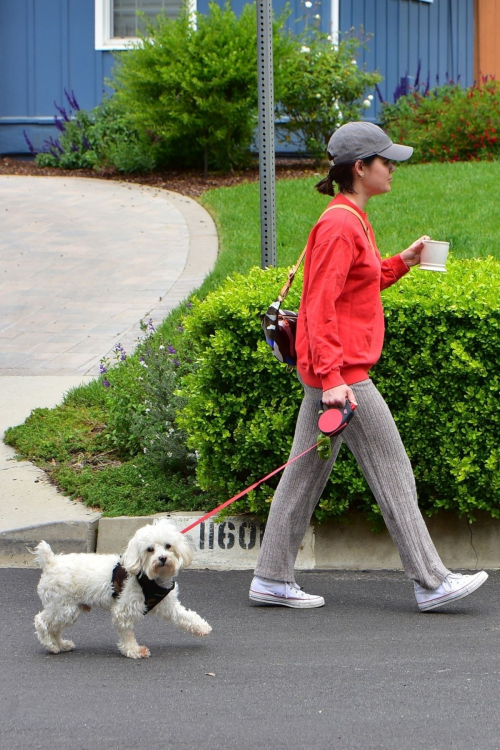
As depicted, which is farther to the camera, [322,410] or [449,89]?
[449,89]

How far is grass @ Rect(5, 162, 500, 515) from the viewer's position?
5.66m

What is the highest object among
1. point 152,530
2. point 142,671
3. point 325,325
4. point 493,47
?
point 493,47

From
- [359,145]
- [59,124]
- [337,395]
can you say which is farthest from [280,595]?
[59,124]

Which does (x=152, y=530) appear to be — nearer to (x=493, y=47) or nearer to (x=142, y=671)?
(x=142, y=671)

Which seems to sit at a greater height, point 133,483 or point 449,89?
point 449,89

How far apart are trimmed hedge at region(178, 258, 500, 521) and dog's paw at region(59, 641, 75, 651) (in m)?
1.33

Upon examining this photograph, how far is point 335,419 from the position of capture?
13.0 ft

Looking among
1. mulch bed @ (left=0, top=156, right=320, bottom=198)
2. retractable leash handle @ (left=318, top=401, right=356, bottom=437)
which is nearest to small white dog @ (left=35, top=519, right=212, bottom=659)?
retractable leash handle @ (left=318, top=401, right=356, bottom=437)

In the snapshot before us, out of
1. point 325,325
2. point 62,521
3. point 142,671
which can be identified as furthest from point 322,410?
point 62,521

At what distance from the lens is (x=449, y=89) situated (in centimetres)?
1631

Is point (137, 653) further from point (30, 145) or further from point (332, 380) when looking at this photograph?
point (30, 145)

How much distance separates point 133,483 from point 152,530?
207 cm

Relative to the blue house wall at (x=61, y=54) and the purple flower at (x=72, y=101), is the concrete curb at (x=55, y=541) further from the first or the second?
the blue house wall at (x=61, y=54)

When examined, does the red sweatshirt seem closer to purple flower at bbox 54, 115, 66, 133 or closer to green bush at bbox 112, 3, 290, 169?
green bush at bbox 112, 3, 290, 169
